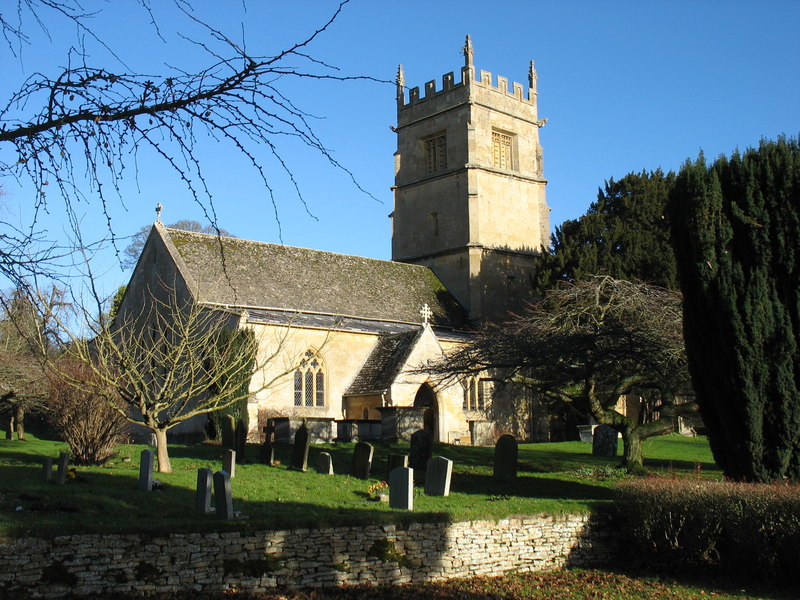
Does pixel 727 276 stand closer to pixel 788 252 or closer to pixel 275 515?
pixel 788 252

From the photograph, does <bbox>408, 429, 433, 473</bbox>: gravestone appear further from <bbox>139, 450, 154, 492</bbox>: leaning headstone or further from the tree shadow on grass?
<bbox>139, 450, 154, 492</bbox>: leaning headstone

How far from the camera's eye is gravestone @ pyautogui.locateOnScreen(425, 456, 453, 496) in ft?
49.8

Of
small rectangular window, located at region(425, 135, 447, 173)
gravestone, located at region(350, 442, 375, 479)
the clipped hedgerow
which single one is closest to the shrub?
gravestone, located at region(350, 442, 375, 479)

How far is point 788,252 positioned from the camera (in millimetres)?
14820

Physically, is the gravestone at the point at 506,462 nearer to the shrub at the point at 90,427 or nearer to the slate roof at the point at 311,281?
the shrub at the point at 90,427

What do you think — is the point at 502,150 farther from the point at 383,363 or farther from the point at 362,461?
the point at 362,461

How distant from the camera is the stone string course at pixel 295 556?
990 centimetres

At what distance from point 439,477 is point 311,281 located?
20.2 m

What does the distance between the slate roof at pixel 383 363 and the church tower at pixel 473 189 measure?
6.62m

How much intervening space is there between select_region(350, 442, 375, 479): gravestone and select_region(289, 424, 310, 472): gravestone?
144 cm

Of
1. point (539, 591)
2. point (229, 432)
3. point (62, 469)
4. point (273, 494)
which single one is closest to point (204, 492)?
point (273, 494)

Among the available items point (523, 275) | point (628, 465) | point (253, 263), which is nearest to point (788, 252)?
point (628, 465)

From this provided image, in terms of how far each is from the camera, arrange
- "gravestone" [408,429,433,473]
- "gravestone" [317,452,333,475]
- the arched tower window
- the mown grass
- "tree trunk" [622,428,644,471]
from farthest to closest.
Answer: the arched tower window
"tree trunk" [622,428,644,471]
"gravestone" [408,429,433,473]
"gravestone" [317,452,333,475]
the mown grass

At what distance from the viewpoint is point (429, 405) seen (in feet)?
104
